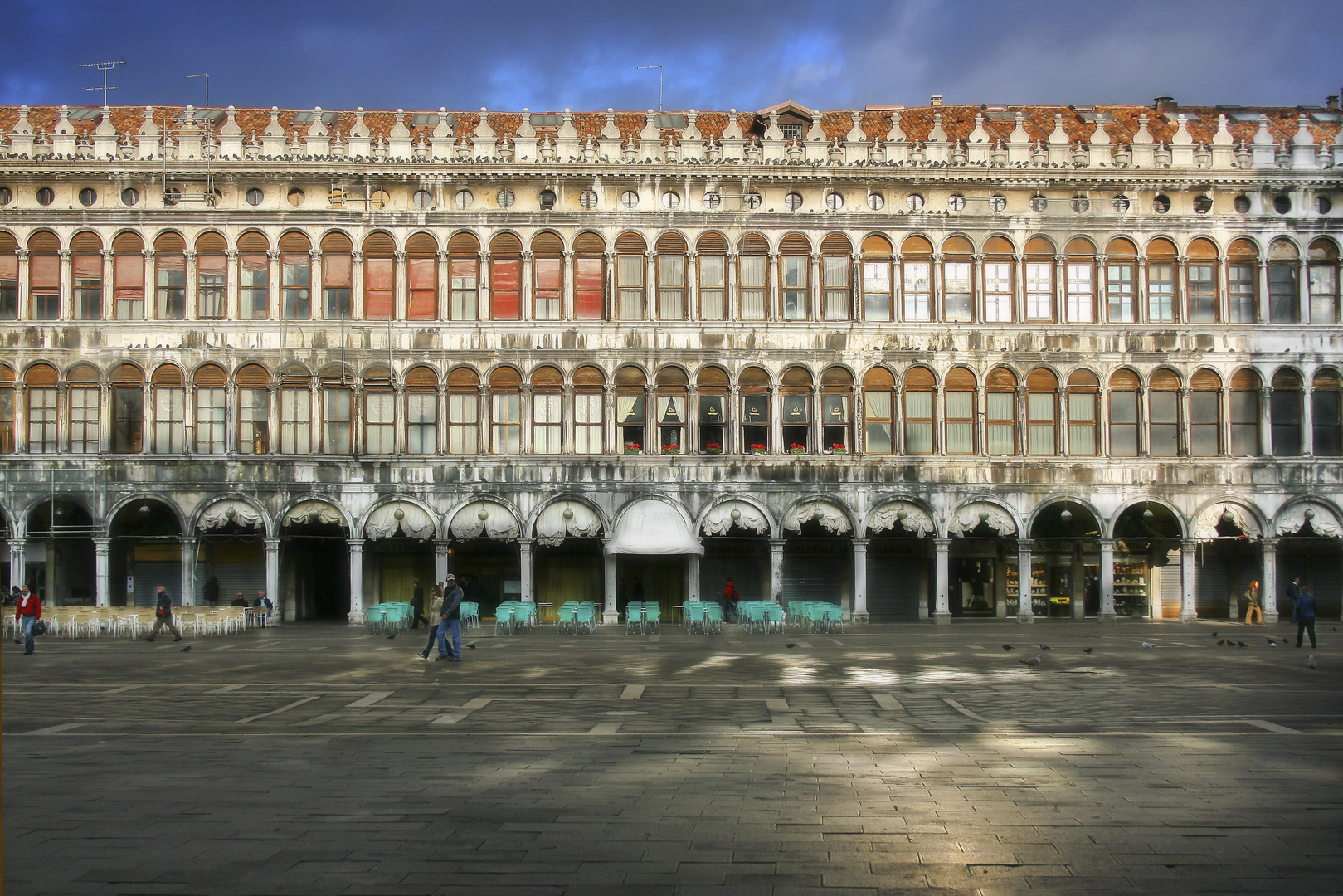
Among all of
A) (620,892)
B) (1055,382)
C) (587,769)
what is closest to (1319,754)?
(587,769)

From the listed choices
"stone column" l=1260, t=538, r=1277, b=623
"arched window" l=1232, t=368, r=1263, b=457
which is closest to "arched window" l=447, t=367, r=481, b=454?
"arched window" l=1232, t=368, r=1263, b=457

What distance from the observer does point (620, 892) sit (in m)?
8.55

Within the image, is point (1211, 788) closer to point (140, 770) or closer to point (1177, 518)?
point (140, 770)

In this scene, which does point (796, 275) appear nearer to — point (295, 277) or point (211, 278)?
point (295, 277)

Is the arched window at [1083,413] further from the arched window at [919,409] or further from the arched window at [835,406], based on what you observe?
the arched window at [835,406]

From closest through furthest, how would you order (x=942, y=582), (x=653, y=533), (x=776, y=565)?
(x=653, y=533) → (x=776, y=565) → (x=942, y=582)

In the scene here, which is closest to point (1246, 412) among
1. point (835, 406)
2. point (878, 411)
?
point (878, 411)

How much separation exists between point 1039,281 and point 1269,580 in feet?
43.4

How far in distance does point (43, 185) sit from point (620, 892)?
132 ft

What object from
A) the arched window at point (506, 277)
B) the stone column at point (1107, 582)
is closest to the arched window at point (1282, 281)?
the stone column at point (1107, 582)

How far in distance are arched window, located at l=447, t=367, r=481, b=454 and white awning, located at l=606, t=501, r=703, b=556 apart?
592 centimetres

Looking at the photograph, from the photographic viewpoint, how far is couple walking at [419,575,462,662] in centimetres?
2512

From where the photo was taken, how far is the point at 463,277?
133ft

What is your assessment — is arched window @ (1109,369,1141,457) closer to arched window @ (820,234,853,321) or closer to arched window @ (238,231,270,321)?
arched window @ (820,234,853,321)
